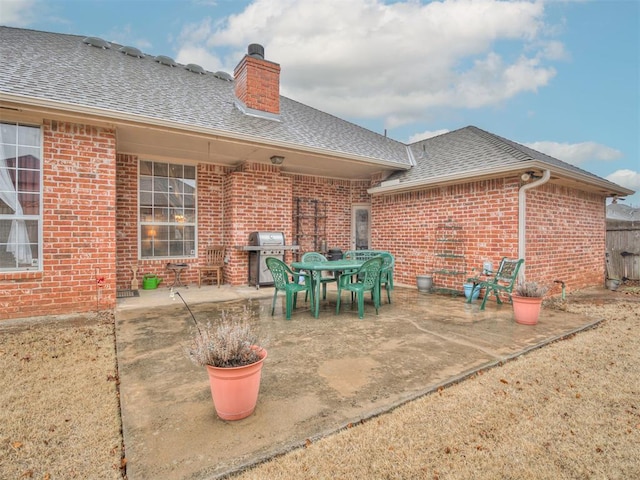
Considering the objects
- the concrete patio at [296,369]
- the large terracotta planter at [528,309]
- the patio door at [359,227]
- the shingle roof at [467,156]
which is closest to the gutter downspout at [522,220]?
the shingle roof at [467,156]

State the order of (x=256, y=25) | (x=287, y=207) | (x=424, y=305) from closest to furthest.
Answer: (x=424, y=305), (x=287, y=207), (x=256, y=25)

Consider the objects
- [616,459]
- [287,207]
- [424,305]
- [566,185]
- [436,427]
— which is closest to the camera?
[616,459]

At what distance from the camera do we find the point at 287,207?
26.6ft

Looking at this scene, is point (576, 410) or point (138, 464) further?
point (576, 410)

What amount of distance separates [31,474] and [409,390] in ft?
7.69

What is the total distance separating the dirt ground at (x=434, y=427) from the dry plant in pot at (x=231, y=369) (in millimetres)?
489

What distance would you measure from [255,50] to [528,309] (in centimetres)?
783

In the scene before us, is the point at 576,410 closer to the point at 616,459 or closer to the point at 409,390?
the point at 616,459

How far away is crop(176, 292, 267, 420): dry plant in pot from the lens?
6.69ft

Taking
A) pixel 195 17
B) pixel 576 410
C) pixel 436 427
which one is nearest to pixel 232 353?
pixel 436 427

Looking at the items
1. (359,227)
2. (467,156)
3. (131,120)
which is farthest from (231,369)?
(359,227)

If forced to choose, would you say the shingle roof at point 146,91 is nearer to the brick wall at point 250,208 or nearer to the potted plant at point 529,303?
the brick wall at point 250,208

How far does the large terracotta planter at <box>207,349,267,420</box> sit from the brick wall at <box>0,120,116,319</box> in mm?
4199

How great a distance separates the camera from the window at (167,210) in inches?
284
